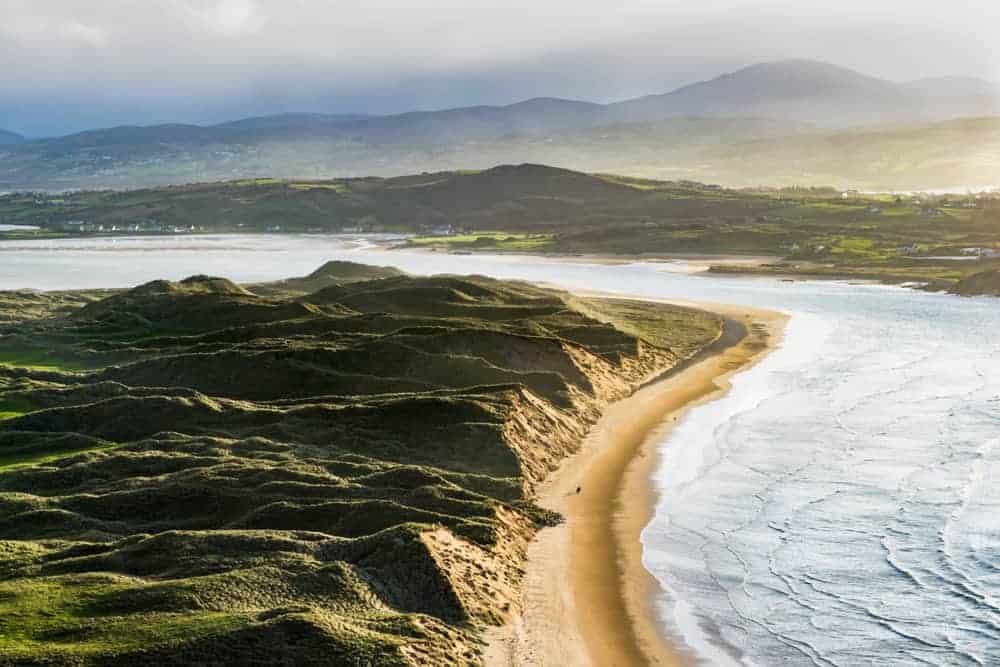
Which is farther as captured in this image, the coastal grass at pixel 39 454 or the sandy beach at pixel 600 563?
the coastal grass at pixel 39 454

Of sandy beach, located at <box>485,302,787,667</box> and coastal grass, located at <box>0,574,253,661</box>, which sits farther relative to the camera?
sandy beach, located at <box>485,302,787,667</box>

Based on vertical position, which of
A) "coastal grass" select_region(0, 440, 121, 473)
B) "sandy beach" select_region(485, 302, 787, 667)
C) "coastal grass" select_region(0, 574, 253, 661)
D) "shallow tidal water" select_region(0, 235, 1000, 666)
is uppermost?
"coastal grass" select_region(0, 574, 253, 661)

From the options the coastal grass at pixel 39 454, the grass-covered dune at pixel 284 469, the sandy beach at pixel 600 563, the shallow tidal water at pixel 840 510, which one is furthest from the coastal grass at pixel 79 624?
the coastal grass at pixel 39 454

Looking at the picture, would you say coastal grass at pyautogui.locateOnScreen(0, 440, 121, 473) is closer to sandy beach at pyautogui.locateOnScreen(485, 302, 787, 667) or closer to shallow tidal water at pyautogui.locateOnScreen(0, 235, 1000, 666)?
sandy beach at pyautogui.locateOnScreen(485, 302, 787, 667)

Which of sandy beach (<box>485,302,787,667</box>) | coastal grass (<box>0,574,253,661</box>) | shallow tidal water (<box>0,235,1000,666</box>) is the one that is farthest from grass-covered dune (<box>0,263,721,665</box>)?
shallow tidal water (<box>0,235,1000,666</box>)

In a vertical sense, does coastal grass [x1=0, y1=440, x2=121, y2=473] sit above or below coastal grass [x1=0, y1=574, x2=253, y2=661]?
below

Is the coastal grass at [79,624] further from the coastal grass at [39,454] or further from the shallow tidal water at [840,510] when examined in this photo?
the coastal grass at [39,454]
